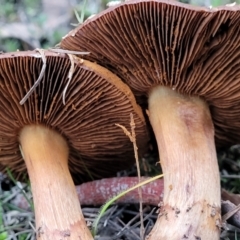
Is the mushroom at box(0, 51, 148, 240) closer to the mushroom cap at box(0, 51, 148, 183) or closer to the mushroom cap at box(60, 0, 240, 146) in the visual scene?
the mushroom cap at box(0, 51, 148, 183)

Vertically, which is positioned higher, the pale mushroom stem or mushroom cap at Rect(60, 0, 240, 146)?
mushroom cap at Rect(60, 0, 240, 146)

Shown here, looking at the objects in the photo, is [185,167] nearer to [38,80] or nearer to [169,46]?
[169,46]

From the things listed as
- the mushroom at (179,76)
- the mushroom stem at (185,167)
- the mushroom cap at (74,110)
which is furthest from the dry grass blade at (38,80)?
the mushroom stem at (185,167)

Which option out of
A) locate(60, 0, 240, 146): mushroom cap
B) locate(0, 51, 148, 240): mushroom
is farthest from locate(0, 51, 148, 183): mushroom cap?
locate(60, 0, 240, 146): mushroom cap

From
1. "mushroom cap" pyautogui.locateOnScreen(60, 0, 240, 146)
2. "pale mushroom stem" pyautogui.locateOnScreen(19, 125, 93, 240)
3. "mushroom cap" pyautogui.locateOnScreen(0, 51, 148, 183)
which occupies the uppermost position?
"mushroom cap" pyautogui.locateOnScreen(60, 0, 240, 146)

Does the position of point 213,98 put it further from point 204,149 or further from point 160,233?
point 160,233

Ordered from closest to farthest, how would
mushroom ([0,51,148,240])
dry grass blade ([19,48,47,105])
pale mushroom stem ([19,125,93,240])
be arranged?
dry grass blade ([19,48,47,105]) < mushroom ([0,51,148,240]) < pale mushroom stem ([19,125,93,240])

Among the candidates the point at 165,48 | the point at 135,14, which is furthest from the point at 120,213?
the point at 135,14
